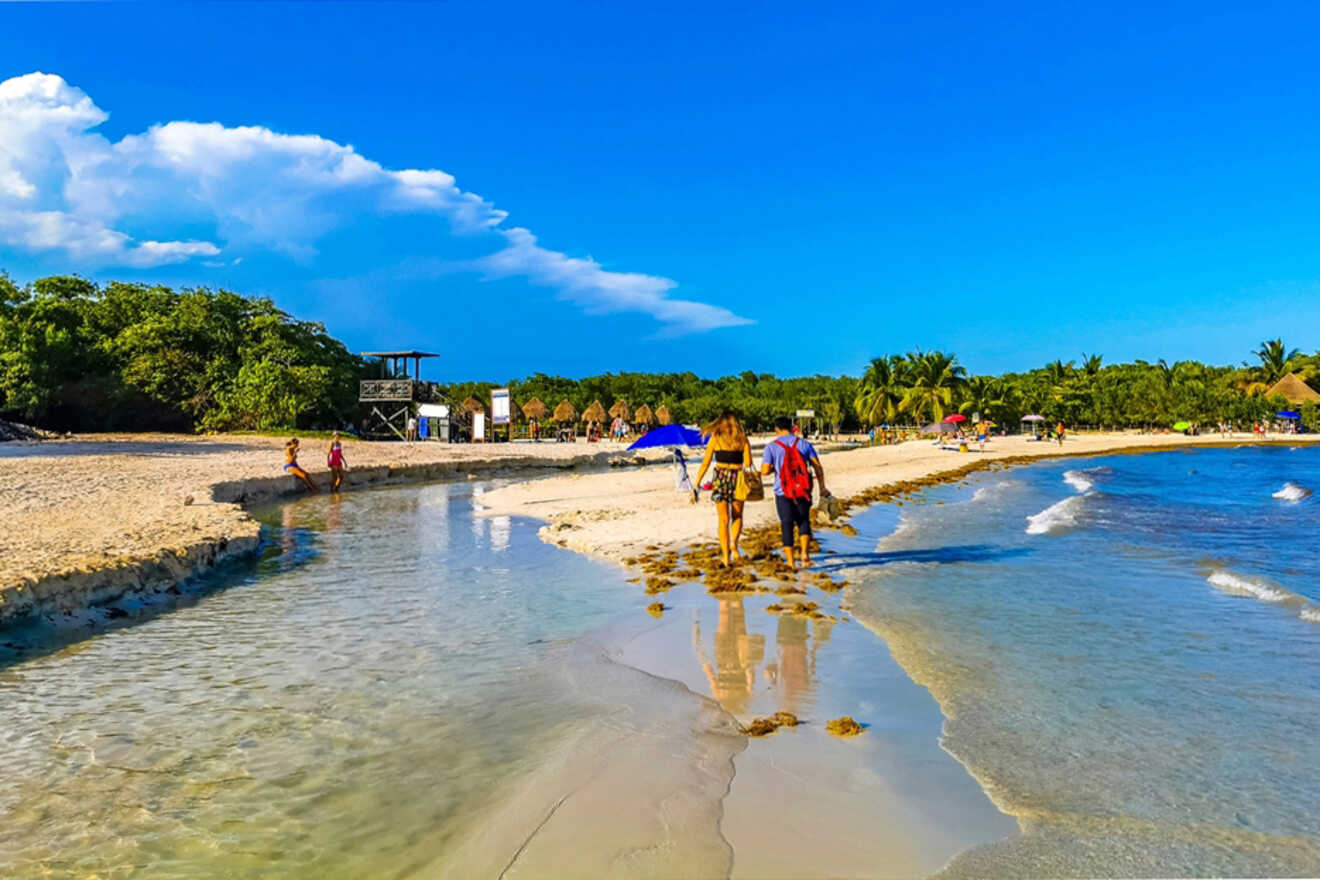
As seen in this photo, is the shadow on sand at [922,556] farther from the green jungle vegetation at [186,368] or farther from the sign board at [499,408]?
the sign board at [499,408]

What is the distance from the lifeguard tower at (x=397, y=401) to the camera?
47281mm

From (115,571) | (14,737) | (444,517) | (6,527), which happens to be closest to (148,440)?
(444,517)

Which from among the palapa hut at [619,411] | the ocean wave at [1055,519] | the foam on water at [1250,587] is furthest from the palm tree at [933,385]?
the foam on water at [1250,587]

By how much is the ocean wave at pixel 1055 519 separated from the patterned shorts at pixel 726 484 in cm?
806

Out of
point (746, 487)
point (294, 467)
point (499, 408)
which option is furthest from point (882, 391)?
point (746, 487)

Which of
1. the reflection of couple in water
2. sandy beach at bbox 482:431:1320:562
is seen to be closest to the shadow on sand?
sandy beach at bbox 482:431:1320:562

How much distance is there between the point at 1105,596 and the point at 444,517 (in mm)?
13008

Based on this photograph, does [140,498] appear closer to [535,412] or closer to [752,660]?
[752,660]

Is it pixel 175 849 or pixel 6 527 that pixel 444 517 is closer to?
pixel 6 527

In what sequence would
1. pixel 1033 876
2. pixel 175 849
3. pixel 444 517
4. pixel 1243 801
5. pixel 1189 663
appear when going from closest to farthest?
pixel 1033 876 < pixel 175 849 < pixel 1243 801 < pixel 1189 663 < pixel 444 517

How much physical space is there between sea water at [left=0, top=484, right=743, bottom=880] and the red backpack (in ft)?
7.74

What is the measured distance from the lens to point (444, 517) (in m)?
17.8

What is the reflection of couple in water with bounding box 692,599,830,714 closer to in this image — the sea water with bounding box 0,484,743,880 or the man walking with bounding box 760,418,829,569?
the sea water with bounding box 0,484,743,880

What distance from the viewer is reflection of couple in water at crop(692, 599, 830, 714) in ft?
18.3
